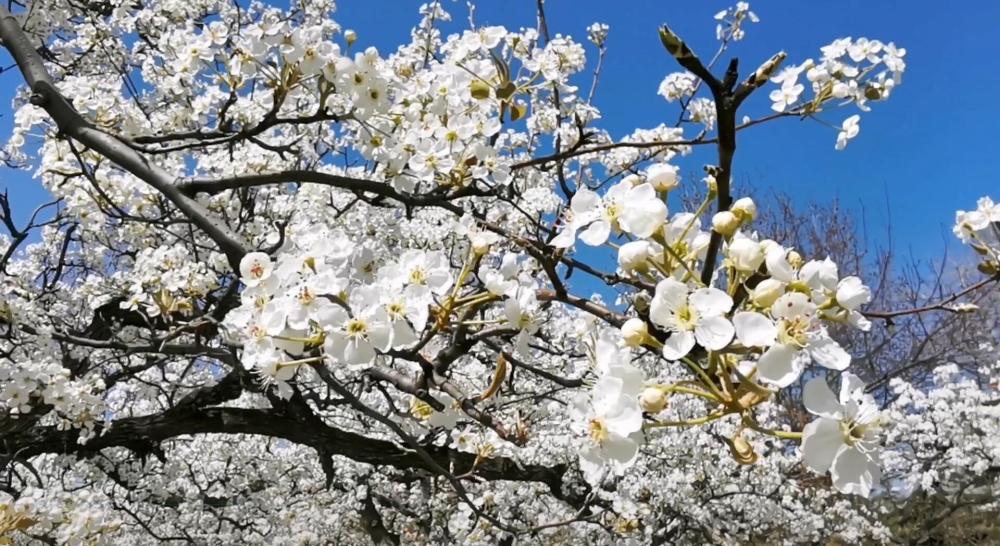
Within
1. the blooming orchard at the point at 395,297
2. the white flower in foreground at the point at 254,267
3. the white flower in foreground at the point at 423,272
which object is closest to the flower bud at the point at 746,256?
the blooming orchard at the point at 395,297

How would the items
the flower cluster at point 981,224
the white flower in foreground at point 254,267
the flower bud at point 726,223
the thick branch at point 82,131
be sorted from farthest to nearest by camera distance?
the thick branch at point 82,131, the flower cluster at point 981,224, the white flower in foreground at point 254,267, the flower bud at point 726,223

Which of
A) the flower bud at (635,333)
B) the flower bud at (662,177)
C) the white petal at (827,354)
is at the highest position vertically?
the flower bud at (662,177)

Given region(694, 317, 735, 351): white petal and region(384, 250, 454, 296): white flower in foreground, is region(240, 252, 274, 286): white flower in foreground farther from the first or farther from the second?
region(694, 317, 735, 351): white petal

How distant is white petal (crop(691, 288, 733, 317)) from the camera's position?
86cm

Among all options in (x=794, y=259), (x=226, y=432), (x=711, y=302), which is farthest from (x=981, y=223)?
(x=226, y=432)

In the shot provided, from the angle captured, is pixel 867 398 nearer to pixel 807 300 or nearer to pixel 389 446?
pixel 807 300

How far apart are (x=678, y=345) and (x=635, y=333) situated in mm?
84

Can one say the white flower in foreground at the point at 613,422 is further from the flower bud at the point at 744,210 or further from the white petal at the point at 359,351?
the white petal at the point at 359,351

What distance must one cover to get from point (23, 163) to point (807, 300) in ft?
15.9

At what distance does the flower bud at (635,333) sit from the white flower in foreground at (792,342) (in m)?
0.14

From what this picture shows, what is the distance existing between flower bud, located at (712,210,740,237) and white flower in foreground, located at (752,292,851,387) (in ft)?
0.39

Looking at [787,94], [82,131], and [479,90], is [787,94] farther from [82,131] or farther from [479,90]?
[82,131]

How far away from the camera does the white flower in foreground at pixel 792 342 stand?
32.4 inches

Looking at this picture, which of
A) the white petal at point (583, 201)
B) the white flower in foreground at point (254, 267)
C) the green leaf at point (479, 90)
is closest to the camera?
the white petal at point (583, 201)
